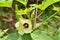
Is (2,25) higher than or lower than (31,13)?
lower

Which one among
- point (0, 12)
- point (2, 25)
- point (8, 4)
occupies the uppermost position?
point (8, 4)

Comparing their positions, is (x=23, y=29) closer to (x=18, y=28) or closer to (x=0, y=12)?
(x=18, y=28)

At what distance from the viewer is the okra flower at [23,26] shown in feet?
3.06

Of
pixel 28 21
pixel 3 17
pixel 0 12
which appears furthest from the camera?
pixel 3 17

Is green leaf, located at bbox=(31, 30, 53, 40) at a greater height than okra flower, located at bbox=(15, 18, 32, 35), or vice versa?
okra flower, located at bbox=(15, 18, 32, 35)

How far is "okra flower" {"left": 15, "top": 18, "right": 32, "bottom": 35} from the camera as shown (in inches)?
36.7

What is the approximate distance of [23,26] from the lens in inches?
37.9

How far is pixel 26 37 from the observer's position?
3.14 feet

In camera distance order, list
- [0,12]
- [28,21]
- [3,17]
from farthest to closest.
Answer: [3,17]
[0,12]
[28,21]

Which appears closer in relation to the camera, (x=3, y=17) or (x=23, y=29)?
(x=23, y=29)

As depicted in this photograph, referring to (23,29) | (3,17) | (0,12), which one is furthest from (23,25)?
(3,17)

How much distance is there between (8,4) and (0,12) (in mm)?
1217

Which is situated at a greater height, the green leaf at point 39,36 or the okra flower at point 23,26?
the okra flower at point 23,26

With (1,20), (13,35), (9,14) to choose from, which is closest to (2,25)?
(1,20)
